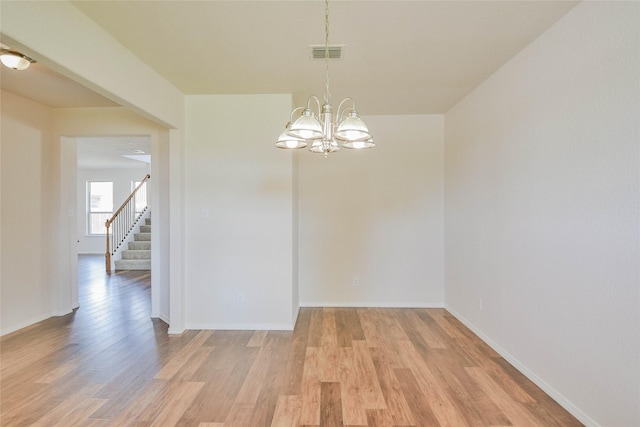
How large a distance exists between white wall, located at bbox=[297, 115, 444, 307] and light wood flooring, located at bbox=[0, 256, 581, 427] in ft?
1.87

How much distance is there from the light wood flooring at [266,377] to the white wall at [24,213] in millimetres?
306

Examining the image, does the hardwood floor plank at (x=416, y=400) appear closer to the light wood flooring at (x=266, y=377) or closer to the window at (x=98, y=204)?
the light wood flooring at (x=266, y=377)

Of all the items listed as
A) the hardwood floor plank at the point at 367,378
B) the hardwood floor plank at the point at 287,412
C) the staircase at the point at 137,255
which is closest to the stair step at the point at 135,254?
the staircase at the point at 137,255

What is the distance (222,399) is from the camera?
2076mm

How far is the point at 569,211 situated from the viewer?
1.95 meters

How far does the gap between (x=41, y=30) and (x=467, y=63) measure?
301cm

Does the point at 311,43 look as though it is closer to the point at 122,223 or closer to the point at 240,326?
the point at 240,326

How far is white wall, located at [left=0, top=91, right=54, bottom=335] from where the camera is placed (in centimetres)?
325

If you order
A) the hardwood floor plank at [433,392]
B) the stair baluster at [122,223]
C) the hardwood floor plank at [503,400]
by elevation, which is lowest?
the hardwood floor plank at [433,392]

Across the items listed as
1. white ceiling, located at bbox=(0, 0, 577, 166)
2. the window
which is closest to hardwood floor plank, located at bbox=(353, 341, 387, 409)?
white ceiling, located at bbox=(0, 0, 577, 166)

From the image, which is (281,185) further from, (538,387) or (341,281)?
(538,387)

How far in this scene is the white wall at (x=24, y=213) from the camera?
10.7 feet

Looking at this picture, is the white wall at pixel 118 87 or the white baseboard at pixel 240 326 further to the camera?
the white baseboard at pixel 240 326

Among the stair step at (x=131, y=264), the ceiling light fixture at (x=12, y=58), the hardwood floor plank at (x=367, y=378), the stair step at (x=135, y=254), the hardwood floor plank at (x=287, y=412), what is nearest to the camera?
the hardwood floor plank at (x=287, y=412)
